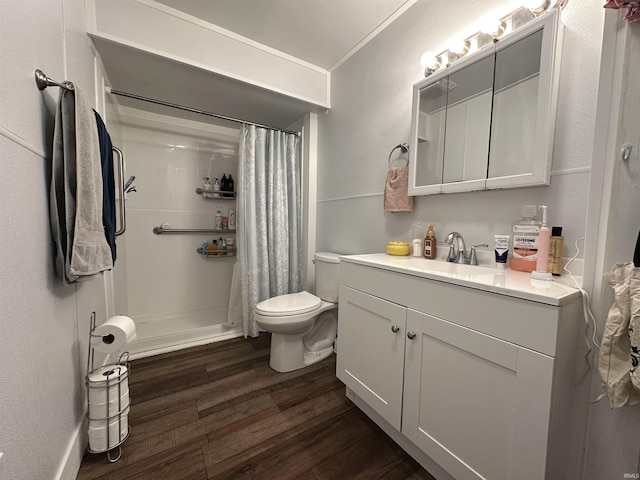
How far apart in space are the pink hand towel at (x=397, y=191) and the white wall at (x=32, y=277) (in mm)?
1590

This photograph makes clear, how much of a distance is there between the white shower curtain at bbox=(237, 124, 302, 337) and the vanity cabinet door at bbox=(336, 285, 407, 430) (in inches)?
39.4

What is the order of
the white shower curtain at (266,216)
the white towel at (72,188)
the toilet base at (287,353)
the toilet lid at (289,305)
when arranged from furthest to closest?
the white shower curtain at (266,216) < the toilet base at (287,353) < the toilet lid at (289,305) < the white towel at (72,188)

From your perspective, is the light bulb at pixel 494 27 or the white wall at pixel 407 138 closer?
the white wall at pixel 407 138

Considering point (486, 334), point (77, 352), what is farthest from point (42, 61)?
point (486, 334)

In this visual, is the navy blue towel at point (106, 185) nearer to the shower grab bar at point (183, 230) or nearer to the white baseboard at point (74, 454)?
the white baseboard at point (74, 454)

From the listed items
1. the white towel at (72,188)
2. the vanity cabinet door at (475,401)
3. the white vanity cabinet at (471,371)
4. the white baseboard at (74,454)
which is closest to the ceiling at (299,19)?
the white towel at (72,188)

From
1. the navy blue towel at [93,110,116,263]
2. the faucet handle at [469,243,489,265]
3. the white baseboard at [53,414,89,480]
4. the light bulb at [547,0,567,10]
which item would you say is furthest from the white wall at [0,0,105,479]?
the light bulb at [547,0,567,10]

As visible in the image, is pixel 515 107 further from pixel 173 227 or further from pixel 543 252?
pixel 173 227

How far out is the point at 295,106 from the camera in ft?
7.31

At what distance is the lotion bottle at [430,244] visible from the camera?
143 cm

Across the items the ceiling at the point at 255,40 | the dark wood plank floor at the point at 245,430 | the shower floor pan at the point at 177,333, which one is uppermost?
the ceiling at the point at 255,40

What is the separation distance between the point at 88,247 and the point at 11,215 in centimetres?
32

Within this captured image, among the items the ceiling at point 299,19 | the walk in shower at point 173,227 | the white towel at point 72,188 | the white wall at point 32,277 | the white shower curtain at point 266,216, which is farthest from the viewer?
the walk in shower at point 173,227

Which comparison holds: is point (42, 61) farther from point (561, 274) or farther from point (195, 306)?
point (195, 306)
